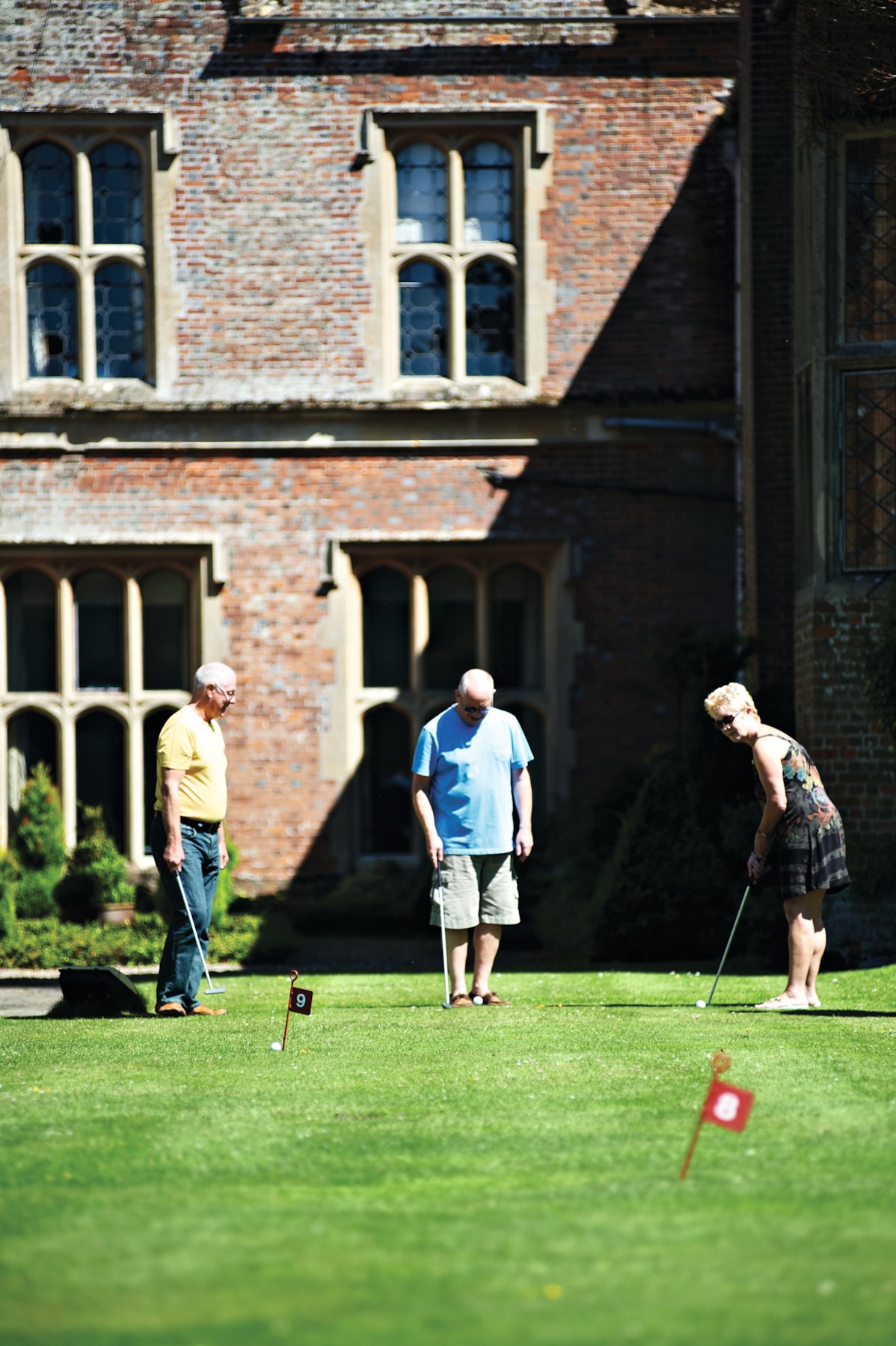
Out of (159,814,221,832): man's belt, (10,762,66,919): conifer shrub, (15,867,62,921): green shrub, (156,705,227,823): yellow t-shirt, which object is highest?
(156,705,227,823): yellow t-shirt

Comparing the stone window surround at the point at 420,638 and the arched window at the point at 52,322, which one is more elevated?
the arched window at the point at 52,322

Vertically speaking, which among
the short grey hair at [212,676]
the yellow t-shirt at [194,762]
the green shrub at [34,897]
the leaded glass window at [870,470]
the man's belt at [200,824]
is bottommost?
the green shrub at [34,897]

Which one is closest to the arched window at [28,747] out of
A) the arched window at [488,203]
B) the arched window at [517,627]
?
the arched window at [517,627]

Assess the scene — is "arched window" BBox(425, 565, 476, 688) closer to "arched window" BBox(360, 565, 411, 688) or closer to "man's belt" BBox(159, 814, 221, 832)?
"arched window" BBox(360, 565, 411, 688)

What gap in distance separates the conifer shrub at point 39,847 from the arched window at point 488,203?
5899mm

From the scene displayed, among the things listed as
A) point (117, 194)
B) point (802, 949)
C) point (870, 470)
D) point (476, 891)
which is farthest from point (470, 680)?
point (117, 194)

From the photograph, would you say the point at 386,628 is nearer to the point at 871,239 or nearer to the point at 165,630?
the point at 165,630

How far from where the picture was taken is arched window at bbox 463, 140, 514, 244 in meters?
14.6

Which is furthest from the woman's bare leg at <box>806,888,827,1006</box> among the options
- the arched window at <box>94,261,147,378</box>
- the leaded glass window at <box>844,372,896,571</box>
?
the arched window at <box>94,261,147,378</box>

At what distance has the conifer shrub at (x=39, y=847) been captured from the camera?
13.9m

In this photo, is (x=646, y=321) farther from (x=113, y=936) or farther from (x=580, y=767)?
(x=113, y=936)

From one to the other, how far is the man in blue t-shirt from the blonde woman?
1.17 meters

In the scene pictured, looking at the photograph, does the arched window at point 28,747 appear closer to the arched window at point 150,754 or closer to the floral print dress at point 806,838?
the arched window at point 150,754

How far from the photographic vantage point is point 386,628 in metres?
14.7
